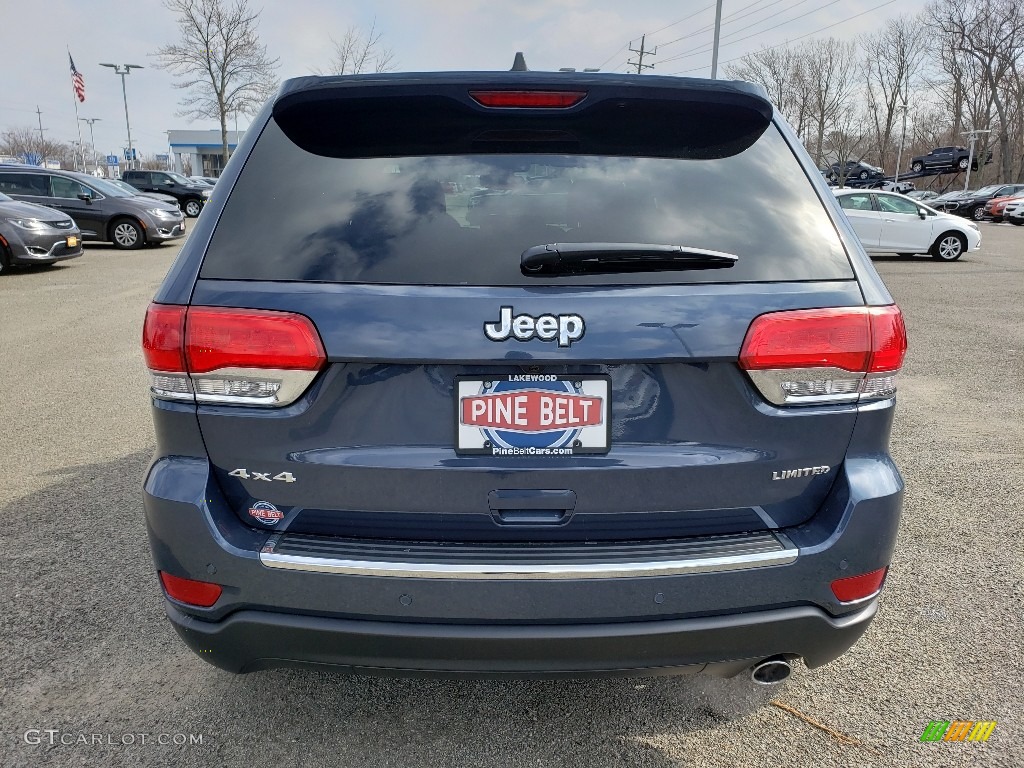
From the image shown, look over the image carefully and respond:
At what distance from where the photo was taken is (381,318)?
1.68m

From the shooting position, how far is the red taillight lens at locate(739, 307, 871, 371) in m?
1.74

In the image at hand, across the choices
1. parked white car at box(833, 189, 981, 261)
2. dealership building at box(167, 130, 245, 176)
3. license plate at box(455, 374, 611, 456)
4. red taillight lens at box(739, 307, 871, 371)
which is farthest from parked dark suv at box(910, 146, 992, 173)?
dealership building at box(167, 130, 245, 176)

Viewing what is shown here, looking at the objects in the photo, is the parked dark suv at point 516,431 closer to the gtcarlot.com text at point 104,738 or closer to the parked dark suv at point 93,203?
the gtcarlot.com text at point 104,738

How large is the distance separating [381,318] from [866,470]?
1.28 meters

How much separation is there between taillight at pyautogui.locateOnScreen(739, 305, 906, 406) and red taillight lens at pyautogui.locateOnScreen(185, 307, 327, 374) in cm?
104

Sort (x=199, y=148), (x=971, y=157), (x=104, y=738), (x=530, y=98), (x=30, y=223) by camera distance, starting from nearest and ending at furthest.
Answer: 1. (x=530, y=98)
2. (x=104, y=738)
3. (x=30, y=223)
4. (x=971, y=157)
5. (x=199, y=148)

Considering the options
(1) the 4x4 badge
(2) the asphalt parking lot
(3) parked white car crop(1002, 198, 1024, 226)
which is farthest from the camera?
(3) parked white car crop(1002, 198, 1024, 226)

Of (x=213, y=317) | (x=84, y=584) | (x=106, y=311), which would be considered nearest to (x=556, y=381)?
(x=213, y=317)

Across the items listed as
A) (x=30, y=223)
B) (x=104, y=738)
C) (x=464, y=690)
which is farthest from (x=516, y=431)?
(x=30, y=223)

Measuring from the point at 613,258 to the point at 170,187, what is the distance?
103 ft

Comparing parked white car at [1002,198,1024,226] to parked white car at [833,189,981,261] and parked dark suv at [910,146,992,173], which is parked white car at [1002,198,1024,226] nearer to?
parked white car at [833,189,981,261]

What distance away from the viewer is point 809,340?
69.3 inches

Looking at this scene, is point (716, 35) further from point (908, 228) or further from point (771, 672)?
point (771, 672)

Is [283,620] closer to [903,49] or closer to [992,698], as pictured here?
[992,698]
